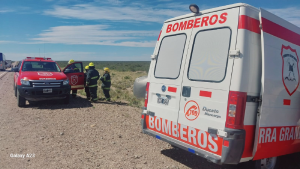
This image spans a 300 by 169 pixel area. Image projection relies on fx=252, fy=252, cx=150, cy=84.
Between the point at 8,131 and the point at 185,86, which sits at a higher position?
the point at 185,86

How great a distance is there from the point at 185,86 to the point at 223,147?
1.17 meters

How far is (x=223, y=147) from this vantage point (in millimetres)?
3525

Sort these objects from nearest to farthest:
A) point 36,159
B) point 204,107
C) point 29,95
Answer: point 204,107, point 36,159, point 29,95

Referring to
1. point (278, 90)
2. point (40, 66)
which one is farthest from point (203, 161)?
point (40, 66)

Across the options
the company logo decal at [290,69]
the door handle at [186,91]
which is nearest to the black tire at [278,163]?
the company logo decal at [290,69]

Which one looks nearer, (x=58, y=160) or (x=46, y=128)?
(x=58, y=160)

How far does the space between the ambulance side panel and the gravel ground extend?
1.30m

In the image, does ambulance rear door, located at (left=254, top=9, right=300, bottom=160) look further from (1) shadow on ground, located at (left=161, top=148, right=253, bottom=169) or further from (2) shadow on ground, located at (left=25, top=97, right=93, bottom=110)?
(2) shadow on ground, located at (left=25, top=97, right=93, bottom=110)

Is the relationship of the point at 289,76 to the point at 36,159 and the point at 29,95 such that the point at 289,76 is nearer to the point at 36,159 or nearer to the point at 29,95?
the point at 36,159

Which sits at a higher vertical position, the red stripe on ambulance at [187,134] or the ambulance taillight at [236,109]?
the ambulance taillight at [236,109]

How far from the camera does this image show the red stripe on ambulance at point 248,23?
3534 mm

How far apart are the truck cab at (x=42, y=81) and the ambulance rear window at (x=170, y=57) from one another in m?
5.68

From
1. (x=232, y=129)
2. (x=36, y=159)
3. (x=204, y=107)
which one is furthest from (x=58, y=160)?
(x=232, y=129)

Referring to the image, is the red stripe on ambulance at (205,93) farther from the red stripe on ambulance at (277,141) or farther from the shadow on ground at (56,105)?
the shadow on ground at (56,105)
